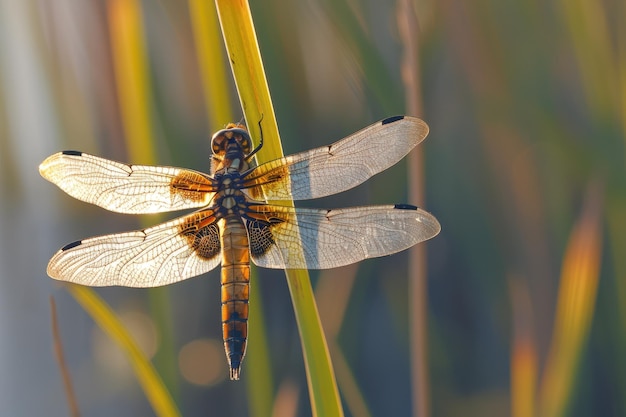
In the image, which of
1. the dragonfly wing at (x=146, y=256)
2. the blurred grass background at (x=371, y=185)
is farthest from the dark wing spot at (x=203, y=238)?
the blurred grass background at (x=371, y=185)

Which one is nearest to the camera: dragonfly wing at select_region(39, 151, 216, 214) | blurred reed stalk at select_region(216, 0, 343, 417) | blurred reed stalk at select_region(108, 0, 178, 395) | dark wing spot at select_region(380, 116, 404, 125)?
blurred reed stalk at select_region(216, 0, 343, 417)

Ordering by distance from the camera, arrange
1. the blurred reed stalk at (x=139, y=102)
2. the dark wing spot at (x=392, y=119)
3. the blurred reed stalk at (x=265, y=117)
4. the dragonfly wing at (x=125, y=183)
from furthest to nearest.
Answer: the blurred reed stalk at (x=139, y=102)
the dragonfly wing at (x=125, y=183)
the dark wing spot at (x=392, y=119)
the blurred reed stalk at (x=265, y=117)

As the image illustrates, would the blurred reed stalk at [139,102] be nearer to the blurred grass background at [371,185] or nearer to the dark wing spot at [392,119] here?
the blurred grass background at [371,185]

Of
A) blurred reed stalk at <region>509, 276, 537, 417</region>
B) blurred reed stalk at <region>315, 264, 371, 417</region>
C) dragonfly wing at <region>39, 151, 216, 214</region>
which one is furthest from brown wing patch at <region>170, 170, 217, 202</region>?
blurred reed stalk at <region>509, 276, 537, 417</region>

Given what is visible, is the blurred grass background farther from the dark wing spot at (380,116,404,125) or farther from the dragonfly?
the dark wing spot at (380,116,404,125)

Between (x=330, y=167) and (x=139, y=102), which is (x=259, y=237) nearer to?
(x=330, y=167)
